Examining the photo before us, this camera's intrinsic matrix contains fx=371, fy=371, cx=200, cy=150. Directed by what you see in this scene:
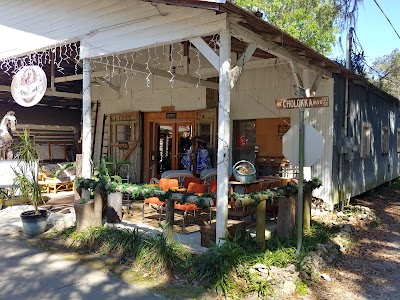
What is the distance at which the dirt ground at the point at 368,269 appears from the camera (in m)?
4.23

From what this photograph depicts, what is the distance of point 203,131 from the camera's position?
9930 millimetres

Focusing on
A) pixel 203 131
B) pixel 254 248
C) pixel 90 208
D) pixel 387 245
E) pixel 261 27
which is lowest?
pixel 387 245

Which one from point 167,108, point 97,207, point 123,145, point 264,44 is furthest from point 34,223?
point 123,145

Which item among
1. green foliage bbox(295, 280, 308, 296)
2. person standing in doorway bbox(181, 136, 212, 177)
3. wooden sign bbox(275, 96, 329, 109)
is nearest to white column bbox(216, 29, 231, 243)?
wooden sign bbox(275, 96, 329, 109)

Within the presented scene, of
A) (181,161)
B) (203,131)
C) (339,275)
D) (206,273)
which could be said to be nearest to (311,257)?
(339,275)

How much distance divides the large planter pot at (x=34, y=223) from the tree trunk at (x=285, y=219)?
3.70 metres

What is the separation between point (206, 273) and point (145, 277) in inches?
28.5

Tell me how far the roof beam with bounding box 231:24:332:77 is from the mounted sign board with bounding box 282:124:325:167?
1348 millimetres

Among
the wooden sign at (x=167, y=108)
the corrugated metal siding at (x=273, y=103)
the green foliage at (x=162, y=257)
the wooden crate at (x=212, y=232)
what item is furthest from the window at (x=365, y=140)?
the green foliage at (x=162, y=257)

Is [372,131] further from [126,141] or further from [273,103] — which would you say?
[126,141]

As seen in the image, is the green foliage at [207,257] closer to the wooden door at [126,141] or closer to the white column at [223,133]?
the white column at [223,133]

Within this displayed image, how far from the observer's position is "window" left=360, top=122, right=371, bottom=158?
32.3 feet

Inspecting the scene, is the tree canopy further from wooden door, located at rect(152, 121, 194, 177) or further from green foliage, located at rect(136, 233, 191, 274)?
green foliage, located at rect(136, 233, 191, 274)

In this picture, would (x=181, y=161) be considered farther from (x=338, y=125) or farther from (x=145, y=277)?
(x=145, y=277)
